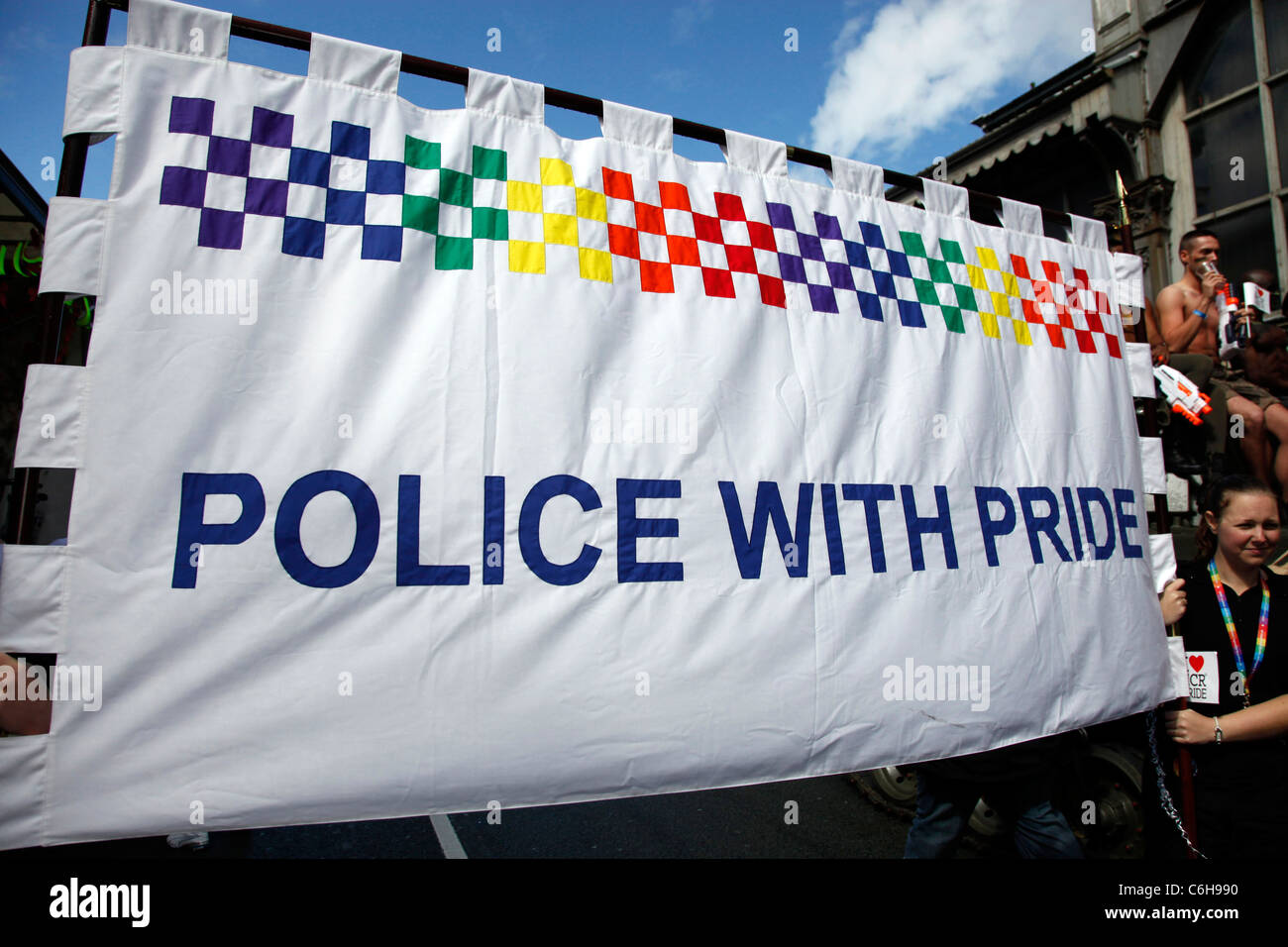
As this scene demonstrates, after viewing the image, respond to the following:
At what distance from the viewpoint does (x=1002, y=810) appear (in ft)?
8.36

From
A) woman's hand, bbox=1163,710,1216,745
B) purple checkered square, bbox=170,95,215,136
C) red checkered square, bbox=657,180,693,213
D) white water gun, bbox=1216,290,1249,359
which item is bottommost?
woman's hand, bbox=1163,710,1216,745

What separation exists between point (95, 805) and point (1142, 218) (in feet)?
30.6

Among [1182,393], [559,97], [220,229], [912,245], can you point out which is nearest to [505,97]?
[559,97]

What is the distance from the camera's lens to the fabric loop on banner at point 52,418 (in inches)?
54.7

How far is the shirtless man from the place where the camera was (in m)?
3.91

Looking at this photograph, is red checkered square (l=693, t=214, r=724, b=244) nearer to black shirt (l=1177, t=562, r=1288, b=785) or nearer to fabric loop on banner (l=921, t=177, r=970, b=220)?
fabric loop on banner (l=921, t=177, r=970, b=220)

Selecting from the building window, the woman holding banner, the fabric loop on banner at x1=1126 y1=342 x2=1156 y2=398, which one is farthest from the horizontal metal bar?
the building window

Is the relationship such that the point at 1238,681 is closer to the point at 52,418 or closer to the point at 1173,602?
the point at 1173,602

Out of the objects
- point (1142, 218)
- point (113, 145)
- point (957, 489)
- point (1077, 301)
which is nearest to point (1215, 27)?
point (1142, 218)

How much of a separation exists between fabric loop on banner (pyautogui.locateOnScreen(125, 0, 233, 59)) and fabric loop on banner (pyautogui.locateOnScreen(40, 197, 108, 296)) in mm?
434

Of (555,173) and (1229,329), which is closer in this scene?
(555,173)

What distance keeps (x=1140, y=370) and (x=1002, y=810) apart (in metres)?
1.84

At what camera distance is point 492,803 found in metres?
1.56
